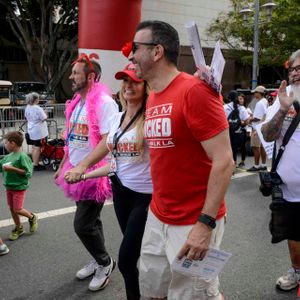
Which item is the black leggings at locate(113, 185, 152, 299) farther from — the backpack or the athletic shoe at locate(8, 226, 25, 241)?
the backpack

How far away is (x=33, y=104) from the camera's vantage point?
29.9 ft

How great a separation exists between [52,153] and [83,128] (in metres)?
5.74

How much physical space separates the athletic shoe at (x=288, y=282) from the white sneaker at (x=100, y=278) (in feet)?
4.73

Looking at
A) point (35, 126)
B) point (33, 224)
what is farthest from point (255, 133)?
point (33, 224)

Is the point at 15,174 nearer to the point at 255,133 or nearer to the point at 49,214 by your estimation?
the point at 49,214

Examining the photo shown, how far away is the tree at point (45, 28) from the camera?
2603 cm

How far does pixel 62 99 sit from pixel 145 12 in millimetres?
9601

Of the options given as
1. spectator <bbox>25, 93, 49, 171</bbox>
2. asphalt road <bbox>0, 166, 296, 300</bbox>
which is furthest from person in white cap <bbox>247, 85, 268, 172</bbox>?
spectator <bbox>25, 93, 49, 171</bbox>

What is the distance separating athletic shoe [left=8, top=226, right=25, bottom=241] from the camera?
449 centimetres

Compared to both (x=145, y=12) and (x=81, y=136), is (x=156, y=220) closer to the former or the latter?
(x=81, y=136)

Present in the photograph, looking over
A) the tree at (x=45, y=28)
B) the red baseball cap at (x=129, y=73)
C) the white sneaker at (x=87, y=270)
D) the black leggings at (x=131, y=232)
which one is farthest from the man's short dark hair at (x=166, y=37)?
the tree at (x=45, y=28)

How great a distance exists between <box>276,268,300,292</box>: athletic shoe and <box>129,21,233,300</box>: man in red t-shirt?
1.51 m

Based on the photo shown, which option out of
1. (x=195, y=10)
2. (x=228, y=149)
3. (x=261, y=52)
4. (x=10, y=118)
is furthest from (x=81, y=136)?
(x=195, y=10)

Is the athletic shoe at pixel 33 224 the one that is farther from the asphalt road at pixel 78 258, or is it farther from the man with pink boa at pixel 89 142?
the man with pink boa at pixel 89 142
